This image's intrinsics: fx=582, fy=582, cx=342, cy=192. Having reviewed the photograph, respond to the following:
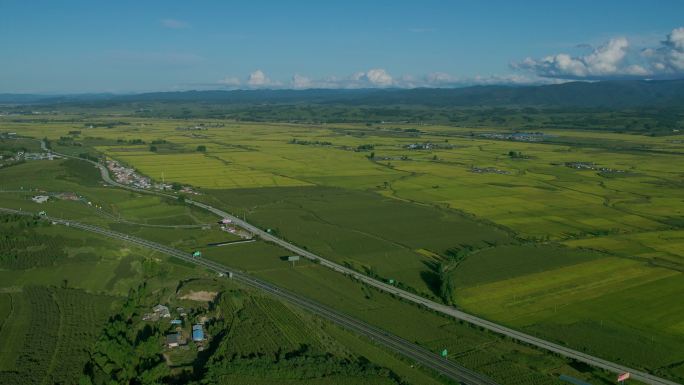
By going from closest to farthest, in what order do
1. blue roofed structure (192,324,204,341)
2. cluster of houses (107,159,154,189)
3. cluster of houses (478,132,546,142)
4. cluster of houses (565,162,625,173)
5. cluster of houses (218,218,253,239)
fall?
1. blue roofed structure (192,324,204,341)
2. cluster of houses (218,218,253,239)
3. cluster of houses (107,159,154,189)
4. cluster of houses (565,162,625,173)
5. cluster of houses (478,132,546,142)

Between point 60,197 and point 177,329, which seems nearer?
point 177,329

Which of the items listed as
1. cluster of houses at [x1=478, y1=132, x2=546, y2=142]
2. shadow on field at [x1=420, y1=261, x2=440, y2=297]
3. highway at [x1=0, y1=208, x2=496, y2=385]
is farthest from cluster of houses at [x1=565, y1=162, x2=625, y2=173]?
highway at [x1=0, y1=208, x2=496, y2=385]

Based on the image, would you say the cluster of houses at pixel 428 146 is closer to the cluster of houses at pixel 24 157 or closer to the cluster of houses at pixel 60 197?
the cluster of houses at pixel 24 157

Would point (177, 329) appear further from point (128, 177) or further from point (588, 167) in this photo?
point (588, 167)

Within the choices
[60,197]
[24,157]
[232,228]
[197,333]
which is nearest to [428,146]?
[24,157]

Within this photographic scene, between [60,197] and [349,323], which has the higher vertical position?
[60,197]

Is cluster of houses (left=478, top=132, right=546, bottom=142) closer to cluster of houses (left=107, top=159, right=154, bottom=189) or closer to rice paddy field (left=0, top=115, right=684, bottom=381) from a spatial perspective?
rice paddy field (left=0, top=115, right=684, bottom=381)


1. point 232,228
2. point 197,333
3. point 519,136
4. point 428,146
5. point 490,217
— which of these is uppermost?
point 519,136
